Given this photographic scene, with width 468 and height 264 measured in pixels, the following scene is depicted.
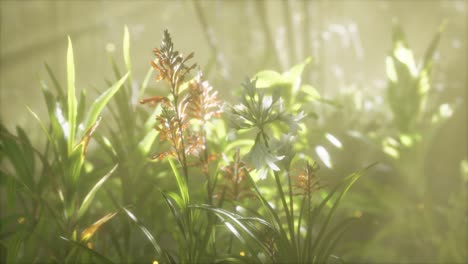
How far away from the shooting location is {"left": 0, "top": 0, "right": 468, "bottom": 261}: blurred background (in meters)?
2.32

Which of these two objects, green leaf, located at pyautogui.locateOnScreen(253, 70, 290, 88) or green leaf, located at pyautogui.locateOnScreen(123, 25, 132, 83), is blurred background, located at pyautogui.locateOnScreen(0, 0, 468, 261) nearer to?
green leaf, located at pyautogui.locateOnScreen(123, 25, 132, 83)

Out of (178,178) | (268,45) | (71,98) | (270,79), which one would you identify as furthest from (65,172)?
(268,45)

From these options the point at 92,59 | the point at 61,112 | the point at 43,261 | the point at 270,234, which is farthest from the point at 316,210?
the point at 92,59

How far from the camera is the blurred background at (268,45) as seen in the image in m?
2.32

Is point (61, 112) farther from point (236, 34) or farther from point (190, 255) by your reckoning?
point (236, 34)

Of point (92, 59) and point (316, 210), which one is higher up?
point (92, 59)

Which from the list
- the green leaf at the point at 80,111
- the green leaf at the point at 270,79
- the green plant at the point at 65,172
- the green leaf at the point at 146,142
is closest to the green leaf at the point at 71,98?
the green plant at the point at 65,172

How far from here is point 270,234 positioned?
0.80 m

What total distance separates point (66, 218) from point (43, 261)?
40cm

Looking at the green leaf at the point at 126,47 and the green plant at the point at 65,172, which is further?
the green leaf at the point at 126,47

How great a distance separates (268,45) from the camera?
8.61 ft

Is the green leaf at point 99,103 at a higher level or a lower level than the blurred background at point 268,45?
lower

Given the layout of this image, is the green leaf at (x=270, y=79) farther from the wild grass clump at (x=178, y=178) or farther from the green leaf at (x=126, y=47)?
the green leaf at (x=126, y=47)

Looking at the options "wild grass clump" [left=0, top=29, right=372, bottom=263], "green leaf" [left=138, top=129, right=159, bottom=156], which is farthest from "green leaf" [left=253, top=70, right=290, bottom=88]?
"green leaf" [left=138, top=129, right=159, bottom=156]
